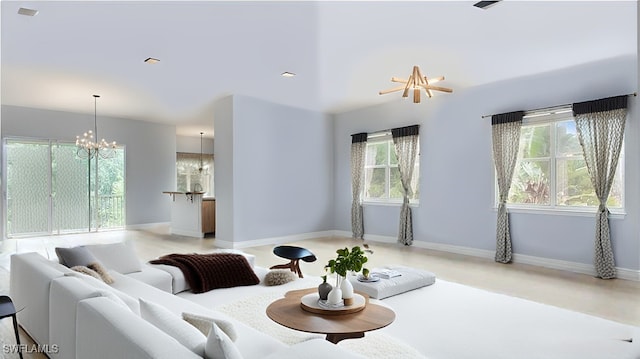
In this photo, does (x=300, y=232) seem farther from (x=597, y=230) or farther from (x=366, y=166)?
(x=597, y=230)

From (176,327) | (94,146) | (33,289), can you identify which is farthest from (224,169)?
(176,327)

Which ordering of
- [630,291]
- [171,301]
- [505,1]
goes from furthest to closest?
[630,291]
[505,1]
[171,301]

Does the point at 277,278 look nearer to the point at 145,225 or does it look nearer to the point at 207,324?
the point at 207,324

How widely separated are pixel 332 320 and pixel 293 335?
2.17ft

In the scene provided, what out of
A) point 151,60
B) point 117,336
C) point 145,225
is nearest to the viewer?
point 117,336

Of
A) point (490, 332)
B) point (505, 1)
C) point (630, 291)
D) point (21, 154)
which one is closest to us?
point (490, 332)

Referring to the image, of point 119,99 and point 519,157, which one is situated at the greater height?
point 119,99

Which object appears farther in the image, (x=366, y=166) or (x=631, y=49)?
(x=366, y=166)

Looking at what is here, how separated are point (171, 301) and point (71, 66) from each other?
14.6 ft

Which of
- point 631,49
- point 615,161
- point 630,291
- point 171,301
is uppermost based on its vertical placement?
point 631,49

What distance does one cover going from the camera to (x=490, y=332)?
129 inches

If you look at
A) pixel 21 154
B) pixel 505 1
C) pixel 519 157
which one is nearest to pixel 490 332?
pixel 505 1

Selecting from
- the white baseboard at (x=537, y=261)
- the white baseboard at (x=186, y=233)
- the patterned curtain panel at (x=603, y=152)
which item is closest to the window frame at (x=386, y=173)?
the white baseboard at (x=537, y=261)

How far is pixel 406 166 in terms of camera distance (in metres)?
7.80
